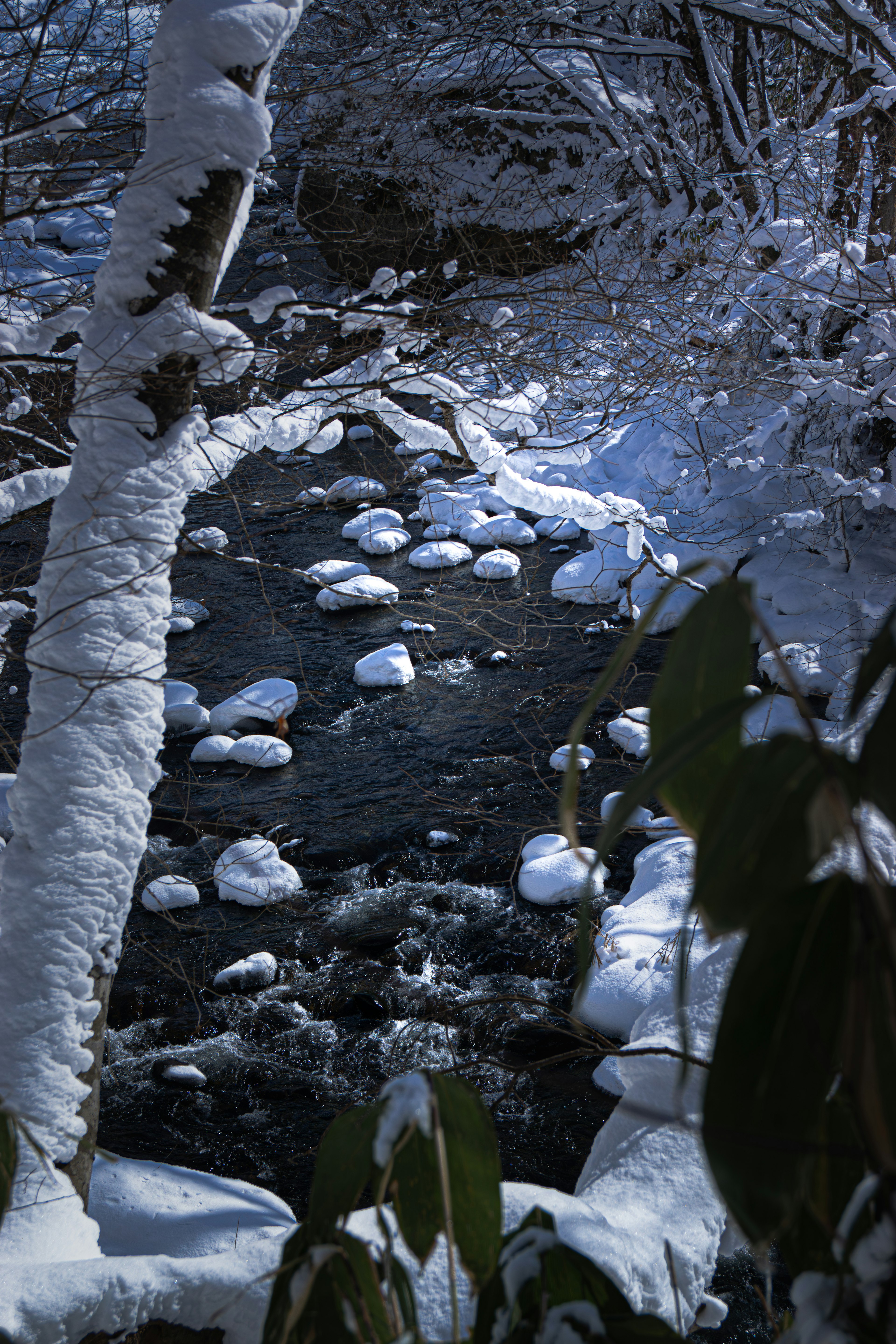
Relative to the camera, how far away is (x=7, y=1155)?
778 millimetres

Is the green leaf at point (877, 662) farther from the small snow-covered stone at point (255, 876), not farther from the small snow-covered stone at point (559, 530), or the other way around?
the small snow-covered stone at point (559, 530)

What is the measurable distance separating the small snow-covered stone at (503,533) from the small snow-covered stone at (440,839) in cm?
340

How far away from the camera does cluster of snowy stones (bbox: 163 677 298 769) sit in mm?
5637

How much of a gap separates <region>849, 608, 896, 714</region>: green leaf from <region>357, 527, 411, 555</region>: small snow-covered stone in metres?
7.17

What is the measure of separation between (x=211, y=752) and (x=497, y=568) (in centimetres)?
297

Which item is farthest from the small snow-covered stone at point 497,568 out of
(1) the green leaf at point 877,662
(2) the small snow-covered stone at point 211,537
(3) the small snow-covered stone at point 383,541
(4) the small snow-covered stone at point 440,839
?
(1) the green leaf at point 877,662

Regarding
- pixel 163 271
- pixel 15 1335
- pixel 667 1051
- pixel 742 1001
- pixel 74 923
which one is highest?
pixel 163 271

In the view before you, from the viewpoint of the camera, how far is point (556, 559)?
7766 millimetres

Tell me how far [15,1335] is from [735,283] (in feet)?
19.4

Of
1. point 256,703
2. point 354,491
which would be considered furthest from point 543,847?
point 354,491

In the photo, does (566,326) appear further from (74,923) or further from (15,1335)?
(15,1335)

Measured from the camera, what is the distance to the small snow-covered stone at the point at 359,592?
6621 millimetres

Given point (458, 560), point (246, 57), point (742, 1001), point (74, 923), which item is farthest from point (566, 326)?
point (458, 560)

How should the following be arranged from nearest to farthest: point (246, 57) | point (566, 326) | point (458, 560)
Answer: point (246, 57) < point (566, 326) < point (458, 560)
